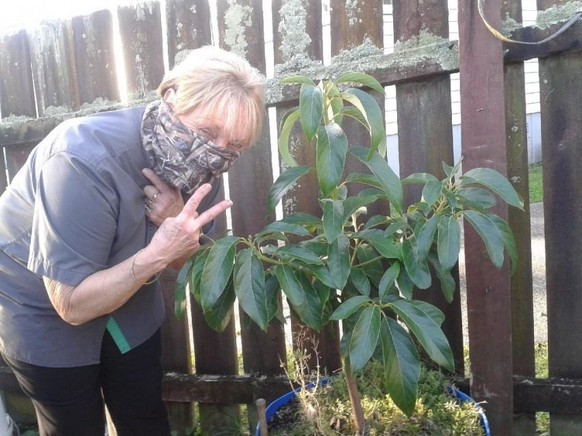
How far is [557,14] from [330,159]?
1058 mm

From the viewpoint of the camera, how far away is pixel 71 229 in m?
1.61

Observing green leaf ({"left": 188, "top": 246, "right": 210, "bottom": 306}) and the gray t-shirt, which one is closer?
the gray t-shirt

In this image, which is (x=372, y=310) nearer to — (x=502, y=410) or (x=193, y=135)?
(x=193, y=135)

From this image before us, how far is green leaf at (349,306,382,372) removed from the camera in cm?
149

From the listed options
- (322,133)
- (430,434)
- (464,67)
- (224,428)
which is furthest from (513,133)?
(224,428)

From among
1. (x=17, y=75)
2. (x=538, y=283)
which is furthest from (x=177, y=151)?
(x=538, y=283)

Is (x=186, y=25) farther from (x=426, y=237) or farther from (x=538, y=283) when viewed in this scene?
(x=538, y=283)

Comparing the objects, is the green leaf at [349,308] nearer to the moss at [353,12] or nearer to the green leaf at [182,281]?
the green leaf at [182,281]

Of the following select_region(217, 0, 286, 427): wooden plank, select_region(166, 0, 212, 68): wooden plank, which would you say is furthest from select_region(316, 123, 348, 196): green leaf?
select_region(166, 0, 212, 68): wooden plank

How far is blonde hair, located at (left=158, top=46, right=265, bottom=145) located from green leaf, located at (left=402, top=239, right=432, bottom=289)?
0.57m

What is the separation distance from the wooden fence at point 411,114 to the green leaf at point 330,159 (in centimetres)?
67

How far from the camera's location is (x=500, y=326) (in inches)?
83.3

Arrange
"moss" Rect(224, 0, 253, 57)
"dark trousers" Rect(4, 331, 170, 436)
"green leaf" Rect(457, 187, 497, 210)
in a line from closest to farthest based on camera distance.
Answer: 1. "green leaf" Rect(457, 187, 497, 210)
2. "dark trousers" Rect(4, 331, 170, 436)
3. "moss" Rect(224, 0, 253, 57)

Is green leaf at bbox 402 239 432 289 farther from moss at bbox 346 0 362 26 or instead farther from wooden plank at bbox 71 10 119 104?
wooden plank at bbox 71 10 119 104
